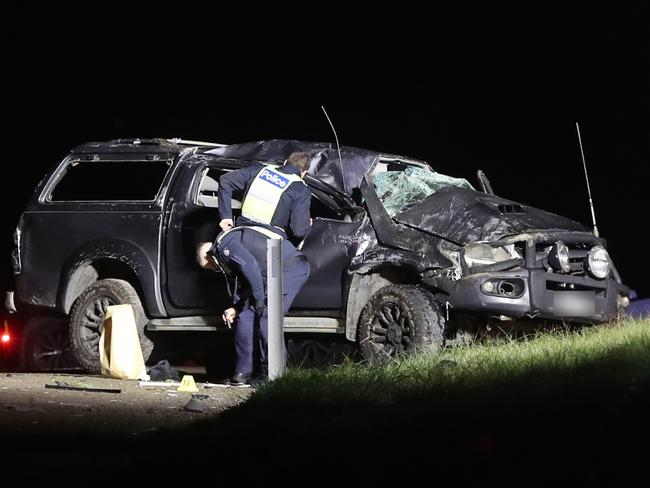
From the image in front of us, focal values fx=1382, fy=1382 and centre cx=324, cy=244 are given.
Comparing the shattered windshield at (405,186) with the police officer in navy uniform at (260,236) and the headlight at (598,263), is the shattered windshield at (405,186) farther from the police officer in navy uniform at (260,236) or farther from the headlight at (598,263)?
the headlight at (598,263)

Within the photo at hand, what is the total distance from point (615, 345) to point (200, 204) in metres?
3.97

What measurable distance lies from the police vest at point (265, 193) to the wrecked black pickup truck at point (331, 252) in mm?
594

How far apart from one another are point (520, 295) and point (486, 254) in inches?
16.8

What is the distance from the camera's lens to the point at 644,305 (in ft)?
42.3

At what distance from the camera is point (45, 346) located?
1224 centimetres

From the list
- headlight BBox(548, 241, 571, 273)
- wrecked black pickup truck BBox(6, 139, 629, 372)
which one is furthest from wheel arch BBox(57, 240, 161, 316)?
headlight BBox(548, 241, 571, 273)

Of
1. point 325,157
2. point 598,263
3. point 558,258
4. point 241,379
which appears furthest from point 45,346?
point 598,263

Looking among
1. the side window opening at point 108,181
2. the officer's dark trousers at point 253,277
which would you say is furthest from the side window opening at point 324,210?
the side window opening at point 108,181

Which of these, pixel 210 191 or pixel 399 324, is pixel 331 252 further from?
pixel 210 191

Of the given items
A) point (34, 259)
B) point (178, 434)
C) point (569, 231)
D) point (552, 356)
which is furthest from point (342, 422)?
point (34, 259)

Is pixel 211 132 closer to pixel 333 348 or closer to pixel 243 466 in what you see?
pixel 333 348

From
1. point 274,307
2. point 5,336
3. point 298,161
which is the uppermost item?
point 298,161

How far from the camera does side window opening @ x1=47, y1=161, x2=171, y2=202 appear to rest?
1192 cm

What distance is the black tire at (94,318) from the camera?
11414mm
